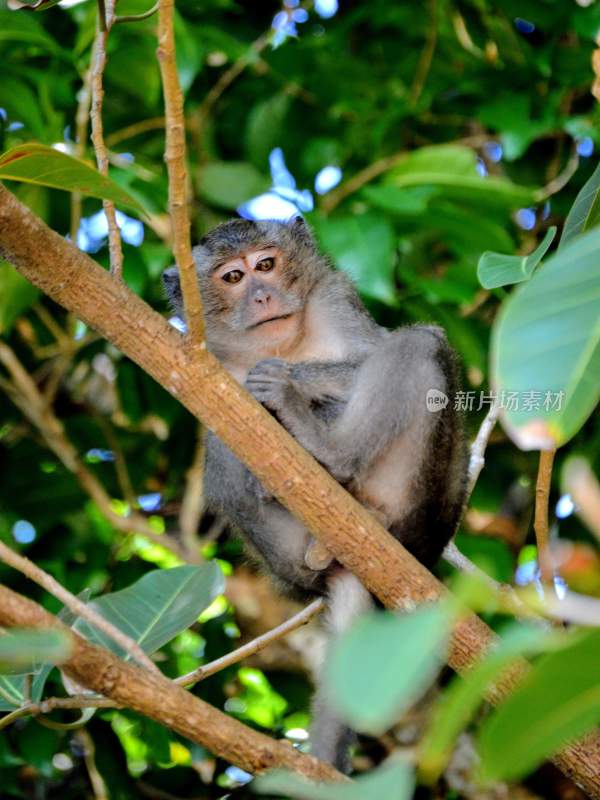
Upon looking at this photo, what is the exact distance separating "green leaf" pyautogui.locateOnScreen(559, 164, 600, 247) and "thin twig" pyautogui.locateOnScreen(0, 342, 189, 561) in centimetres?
332

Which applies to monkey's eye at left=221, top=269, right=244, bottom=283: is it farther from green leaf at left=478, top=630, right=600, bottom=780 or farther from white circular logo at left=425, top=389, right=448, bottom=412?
green leaf at left=478, top=630, right=600, bottom=780

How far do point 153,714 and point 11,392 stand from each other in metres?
4.19

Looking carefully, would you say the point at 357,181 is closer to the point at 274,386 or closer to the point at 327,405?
the point at 327,405

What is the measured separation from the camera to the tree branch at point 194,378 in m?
3.37

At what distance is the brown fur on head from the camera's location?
525 centimetres

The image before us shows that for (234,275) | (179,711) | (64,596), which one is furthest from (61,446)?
(179,711)

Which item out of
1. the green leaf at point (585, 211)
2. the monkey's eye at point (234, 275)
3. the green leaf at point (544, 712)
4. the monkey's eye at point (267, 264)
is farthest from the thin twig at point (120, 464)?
the green leaf at point (544, 712)

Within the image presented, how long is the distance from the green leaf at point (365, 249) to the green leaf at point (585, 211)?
5.71 feet

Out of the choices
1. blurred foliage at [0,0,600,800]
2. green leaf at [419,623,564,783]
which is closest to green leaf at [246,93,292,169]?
blurred foliage at [0,0,600,800]

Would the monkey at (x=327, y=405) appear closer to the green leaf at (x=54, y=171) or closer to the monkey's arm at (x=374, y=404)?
the monkey's arm at (x=374, y=404)

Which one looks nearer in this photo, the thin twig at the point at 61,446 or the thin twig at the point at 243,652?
the thin twig at the point at 243,652

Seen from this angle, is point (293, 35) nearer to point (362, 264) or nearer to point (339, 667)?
point (362, 264)

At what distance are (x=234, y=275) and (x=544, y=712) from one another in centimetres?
418

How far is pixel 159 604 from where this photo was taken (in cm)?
373
